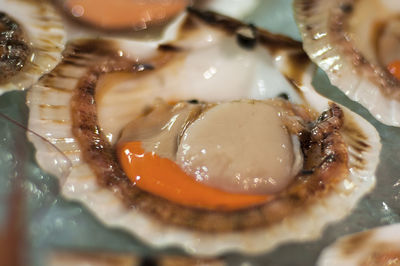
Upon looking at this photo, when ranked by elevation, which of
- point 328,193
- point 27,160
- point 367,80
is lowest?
point 27,160

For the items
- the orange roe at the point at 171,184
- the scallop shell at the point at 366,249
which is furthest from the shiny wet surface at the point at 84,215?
the orange roe at the point at 171,184

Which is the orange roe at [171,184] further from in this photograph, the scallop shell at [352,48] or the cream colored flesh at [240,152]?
the scallop shell at [352,48]

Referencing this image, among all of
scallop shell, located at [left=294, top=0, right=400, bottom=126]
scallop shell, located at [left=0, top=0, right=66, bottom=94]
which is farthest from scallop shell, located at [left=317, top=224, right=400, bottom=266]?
scallop shell, located at [left=0, top=0, right=66, bottom=94]

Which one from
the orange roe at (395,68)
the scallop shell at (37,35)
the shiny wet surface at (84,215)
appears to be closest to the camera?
the shiny wet surface at (84,215)

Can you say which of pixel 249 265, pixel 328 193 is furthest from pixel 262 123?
pixel 249 265

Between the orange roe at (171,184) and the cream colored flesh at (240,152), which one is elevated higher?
the cream colored flesh at (240,152)

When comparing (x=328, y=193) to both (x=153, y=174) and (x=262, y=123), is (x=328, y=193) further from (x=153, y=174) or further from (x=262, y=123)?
(x=153, y=174)
